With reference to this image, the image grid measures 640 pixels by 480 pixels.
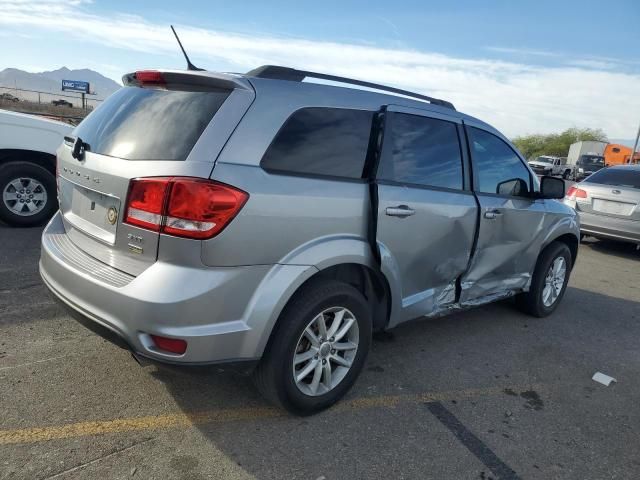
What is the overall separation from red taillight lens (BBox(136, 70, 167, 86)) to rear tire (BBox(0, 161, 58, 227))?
162 inches

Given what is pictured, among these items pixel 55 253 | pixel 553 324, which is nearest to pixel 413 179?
pixel 55 253

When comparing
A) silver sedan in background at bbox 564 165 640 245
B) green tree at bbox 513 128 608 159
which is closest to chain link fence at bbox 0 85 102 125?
silver sedan in background at bbox 564 165 640 245

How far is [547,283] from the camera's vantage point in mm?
4969

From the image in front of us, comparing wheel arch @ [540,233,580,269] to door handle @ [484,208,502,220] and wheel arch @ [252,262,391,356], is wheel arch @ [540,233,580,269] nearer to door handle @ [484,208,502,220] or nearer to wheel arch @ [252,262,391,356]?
door handle @ [484,208,502,220]

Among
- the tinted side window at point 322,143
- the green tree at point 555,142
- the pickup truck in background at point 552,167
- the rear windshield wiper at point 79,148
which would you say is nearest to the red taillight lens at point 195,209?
the tinted side window at point 322,143

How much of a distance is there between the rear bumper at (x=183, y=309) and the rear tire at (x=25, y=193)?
4325 mm

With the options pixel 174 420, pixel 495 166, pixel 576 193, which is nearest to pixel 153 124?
pixel 174 420

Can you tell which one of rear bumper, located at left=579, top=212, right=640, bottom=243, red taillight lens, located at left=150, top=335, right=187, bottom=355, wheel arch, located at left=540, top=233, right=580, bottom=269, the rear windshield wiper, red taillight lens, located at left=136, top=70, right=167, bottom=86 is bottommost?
rear bumper, located at left=579, top=212, right=640, bottom=243

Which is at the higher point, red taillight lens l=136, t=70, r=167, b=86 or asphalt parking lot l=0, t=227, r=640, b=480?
red taillight lens l=136, t=70, r=167, b=86

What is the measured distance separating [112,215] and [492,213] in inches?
107

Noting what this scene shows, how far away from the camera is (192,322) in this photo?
7.54 ft

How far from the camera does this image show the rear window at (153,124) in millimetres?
2426

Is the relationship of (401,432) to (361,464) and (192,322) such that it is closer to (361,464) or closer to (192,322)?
(361,464)

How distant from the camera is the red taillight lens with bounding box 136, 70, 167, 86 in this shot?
2.69m
